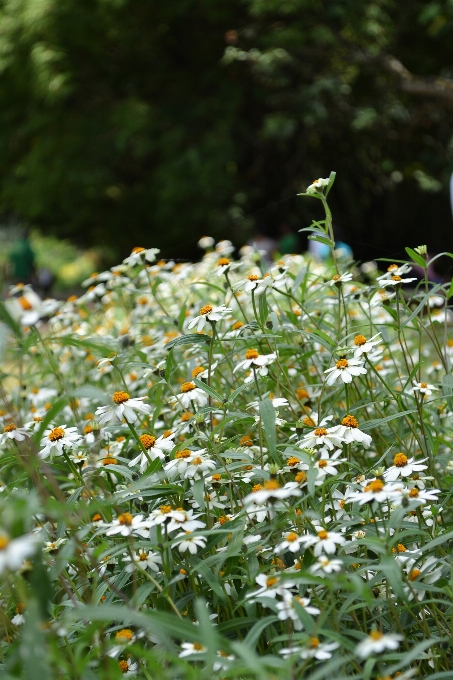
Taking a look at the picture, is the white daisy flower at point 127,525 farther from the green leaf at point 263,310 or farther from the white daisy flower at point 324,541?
the green leaf at point 263,310

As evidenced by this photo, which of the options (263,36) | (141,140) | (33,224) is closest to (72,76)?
(141,140)

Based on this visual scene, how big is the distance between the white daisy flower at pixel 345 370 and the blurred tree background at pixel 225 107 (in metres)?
4.39

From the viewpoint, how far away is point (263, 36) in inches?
229

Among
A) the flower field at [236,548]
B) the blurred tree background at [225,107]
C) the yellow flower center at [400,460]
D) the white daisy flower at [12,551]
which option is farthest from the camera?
the blurred tree background at [225,107]

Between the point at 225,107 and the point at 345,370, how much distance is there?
5.60 metres

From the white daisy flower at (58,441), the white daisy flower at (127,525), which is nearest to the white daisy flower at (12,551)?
the white daisy flower at (127,525)

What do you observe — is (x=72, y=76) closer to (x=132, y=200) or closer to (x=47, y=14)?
(x=47, y=14)

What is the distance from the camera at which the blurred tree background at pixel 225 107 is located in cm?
564

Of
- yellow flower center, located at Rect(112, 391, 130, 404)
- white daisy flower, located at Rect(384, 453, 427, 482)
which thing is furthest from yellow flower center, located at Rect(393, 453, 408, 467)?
yellow flower center, located at Rect(112, 391, 130, 404)

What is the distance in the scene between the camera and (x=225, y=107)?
20.0 feet

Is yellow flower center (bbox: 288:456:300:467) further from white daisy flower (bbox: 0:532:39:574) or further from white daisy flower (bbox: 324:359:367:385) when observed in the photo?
white daisy flower (bbox: 0:532:39:574)

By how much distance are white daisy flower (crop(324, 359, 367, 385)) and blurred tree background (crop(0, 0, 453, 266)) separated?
439 cm

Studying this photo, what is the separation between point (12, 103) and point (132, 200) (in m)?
1.74

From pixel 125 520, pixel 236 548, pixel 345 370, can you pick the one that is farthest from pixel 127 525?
pixel 345 370
